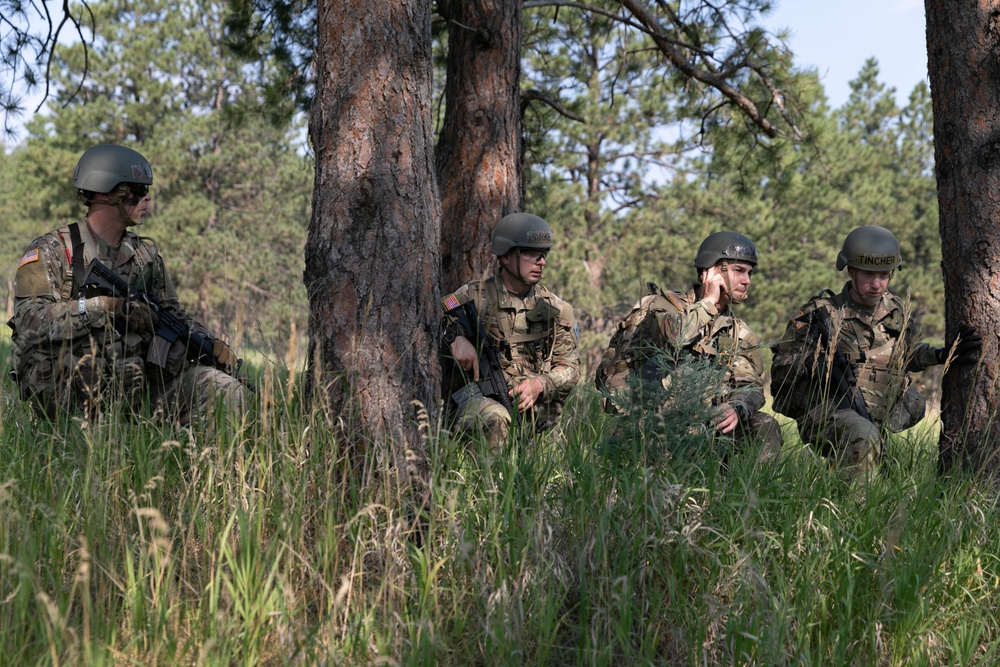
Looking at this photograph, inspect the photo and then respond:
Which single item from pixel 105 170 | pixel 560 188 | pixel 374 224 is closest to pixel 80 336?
pixel 105 170

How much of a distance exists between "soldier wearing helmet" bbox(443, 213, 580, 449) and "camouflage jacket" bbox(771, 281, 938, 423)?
1229mm

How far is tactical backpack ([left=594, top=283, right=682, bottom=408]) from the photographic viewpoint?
16.2 feet

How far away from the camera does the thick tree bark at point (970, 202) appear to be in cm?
383

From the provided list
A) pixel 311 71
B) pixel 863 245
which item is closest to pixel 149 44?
pixel 311 71

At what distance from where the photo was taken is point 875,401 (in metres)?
5.26

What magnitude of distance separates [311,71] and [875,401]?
17.8 feet

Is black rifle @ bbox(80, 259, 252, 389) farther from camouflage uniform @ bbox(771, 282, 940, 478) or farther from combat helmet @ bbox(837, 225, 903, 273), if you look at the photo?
combat helmet @ bbox(837, 225, 903, 273)

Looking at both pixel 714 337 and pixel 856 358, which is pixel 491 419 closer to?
pixel 714 337

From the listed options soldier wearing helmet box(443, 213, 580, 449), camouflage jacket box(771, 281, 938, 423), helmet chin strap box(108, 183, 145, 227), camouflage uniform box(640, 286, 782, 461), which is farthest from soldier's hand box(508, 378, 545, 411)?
helmet chin strap box(108, 183, 145, 227)

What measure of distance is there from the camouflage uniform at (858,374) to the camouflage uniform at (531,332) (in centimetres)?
126

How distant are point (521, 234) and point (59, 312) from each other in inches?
100

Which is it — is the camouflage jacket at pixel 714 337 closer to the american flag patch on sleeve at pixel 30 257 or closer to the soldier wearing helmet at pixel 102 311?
the soldier wearing helmet at pixel 102 311

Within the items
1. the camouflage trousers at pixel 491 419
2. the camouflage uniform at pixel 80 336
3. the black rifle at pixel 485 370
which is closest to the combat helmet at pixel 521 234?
the black rifle at pixel 485 370

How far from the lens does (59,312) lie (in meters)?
4.15
